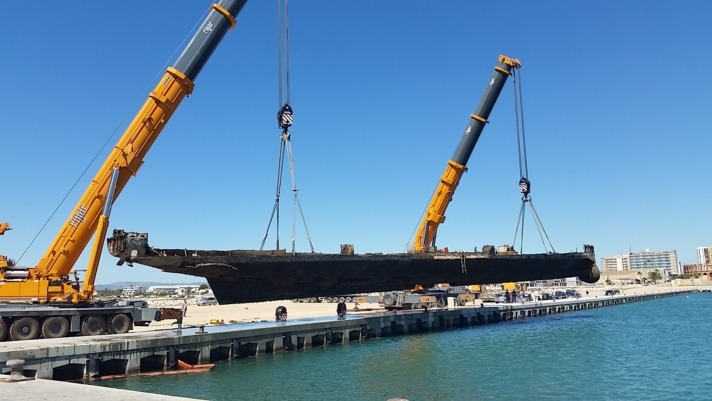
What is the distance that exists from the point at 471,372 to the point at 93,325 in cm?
1964

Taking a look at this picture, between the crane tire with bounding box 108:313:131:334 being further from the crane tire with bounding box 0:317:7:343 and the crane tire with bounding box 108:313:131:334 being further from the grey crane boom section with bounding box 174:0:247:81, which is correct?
the grey crane boom section with bounding box 174:0:247:81

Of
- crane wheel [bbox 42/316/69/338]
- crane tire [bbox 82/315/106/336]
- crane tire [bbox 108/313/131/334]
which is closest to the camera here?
crane wheel [bbox 42/316/69/338]

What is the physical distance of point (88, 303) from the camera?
2725 centimetres

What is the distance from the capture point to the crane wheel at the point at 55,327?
2569cm

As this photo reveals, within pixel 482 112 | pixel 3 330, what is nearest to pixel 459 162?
pixel 482 112

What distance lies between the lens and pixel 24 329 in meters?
25.0

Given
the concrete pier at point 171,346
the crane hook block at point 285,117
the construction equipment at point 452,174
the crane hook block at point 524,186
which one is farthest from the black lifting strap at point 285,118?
the crane hook block at point 524,186

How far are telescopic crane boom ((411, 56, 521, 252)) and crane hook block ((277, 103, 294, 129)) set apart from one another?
2383cm

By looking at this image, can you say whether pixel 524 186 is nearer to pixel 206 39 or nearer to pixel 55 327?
pixel 206 39

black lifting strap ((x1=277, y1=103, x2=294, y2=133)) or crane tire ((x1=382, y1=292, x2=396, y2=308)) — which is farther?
crane tire ((x1=382, y1=292, x2=396, y2=308))

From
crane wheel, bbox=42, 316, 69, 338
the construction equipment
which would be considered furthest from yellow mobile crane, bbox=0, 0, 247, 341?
the construction equipment

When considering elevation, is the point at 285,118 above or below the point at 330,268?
above

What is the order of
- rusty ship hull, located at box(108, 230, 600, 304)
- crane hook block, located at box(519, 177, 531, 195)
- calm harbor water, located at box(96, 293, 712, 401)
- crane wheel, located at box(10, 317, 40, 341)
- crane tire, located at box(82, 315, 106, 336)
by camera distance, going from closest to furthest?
1. calm harbor water, located at box(96, 293, 712, 401)
2. crane wheel, located at box(10, 317, 40, 341)
3. rusty ship hull, located at box(108, 230, 600, 304)
4. crane tire, located at box(82, 315, 106, 336)
5. crane hook block, located at box(519, 177, 531, 195)

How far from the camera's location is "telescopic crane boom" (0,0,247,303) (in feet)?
85.7
